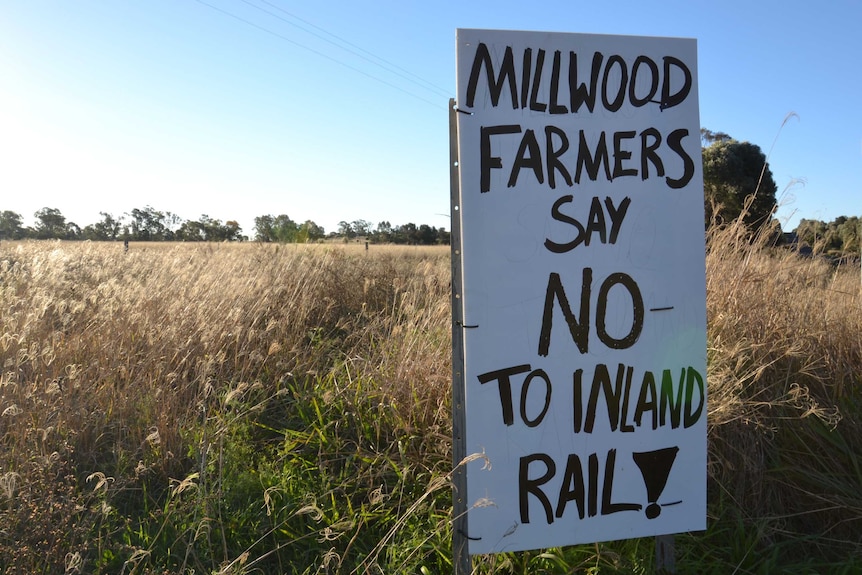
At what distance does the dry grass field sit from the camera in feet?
6.75

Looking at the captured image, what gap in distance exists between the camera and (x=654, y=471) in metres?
1.99

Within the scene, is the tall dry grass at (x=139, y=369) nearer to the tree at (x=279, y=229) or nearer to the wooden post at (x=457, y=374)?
the wooden post at (x=457, y=374)

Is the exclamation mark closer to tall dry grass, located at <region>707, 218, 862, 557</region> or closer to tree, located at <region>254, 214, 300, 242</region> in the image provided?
tall dry grass, located at <region>707, 218, 862, 557</region>

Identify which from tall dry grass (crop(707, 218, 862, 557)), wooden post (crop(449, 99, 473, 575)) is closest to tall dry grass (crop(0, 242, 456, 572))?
wooden post (crop(449, 99, 473, 575))

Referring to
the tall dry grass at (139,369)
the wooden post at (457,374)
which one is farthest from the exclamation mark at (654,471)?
the tall dry grass at (139,369)

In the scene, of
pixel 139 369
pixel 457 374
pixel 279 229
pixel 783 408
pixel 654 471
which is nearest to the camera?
pixel 457 374

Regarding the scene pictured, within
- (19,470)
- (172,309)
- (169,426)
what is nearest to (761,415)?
(169,426)

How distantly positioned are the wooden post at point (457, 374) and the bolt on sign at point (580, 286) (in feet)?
0.09

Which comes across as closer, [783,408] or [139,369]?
[783,408]

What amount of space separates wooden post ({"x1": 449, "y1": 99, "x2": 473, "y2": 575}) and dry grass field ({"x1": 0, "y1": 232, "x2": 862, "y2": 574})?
0.13 m

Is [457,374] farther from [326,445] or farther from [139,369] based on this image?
[139,369]

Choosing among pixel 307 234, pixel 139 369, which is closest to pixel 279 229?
pixel 307 234

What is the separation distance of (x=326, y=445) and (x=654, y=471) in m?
1.56

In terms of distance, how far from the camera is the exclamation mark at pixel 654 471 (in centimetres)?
198
